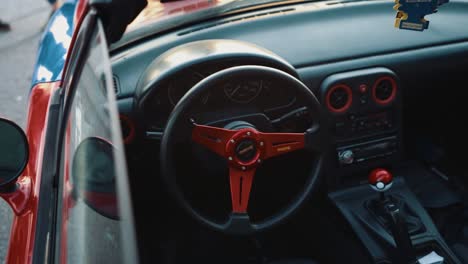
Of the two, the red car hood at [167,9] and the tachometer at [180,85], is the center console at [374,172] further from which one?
the red car hood at [167,9]

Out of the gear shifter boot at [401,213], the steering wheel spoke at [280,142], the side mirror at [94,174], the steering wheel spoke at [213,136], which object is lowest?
the gear shifter boot at [401,213]

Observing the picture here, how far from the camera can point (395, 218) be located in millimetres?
2135

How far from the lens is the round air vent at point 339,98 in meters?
2.32

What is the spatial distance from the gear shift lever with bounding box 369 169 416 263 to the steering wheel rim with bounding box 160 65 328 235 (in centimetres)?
29

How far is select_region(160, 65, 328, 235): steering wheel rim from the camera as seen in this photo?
1.88 meters

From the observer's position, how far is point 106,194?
1.20 m

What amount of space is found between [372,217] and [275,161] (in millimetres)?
502

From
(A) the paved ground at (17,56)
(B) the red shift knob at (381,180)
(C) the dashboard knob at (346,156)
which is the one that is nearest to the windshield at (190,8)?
(C) the dashboard knob at (346,156)

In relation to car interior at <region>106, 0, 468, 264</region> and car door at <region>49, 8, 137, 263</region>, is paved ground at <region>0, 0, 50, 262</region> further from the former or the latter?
car door at <region>49, 8, 137, 263</region>

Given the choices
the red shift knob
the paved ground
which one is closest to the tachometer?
the red shift knob

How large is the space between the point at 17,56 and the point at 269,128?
14.1 ft

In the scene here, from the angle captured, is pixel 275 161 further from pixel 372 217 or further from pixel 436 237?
pixel 436 237

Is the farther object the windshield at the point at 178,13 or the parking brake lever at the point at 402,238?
the windshield at the point at 178,13

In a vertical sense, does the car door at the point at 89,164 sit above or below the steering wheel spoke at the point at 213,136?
above
